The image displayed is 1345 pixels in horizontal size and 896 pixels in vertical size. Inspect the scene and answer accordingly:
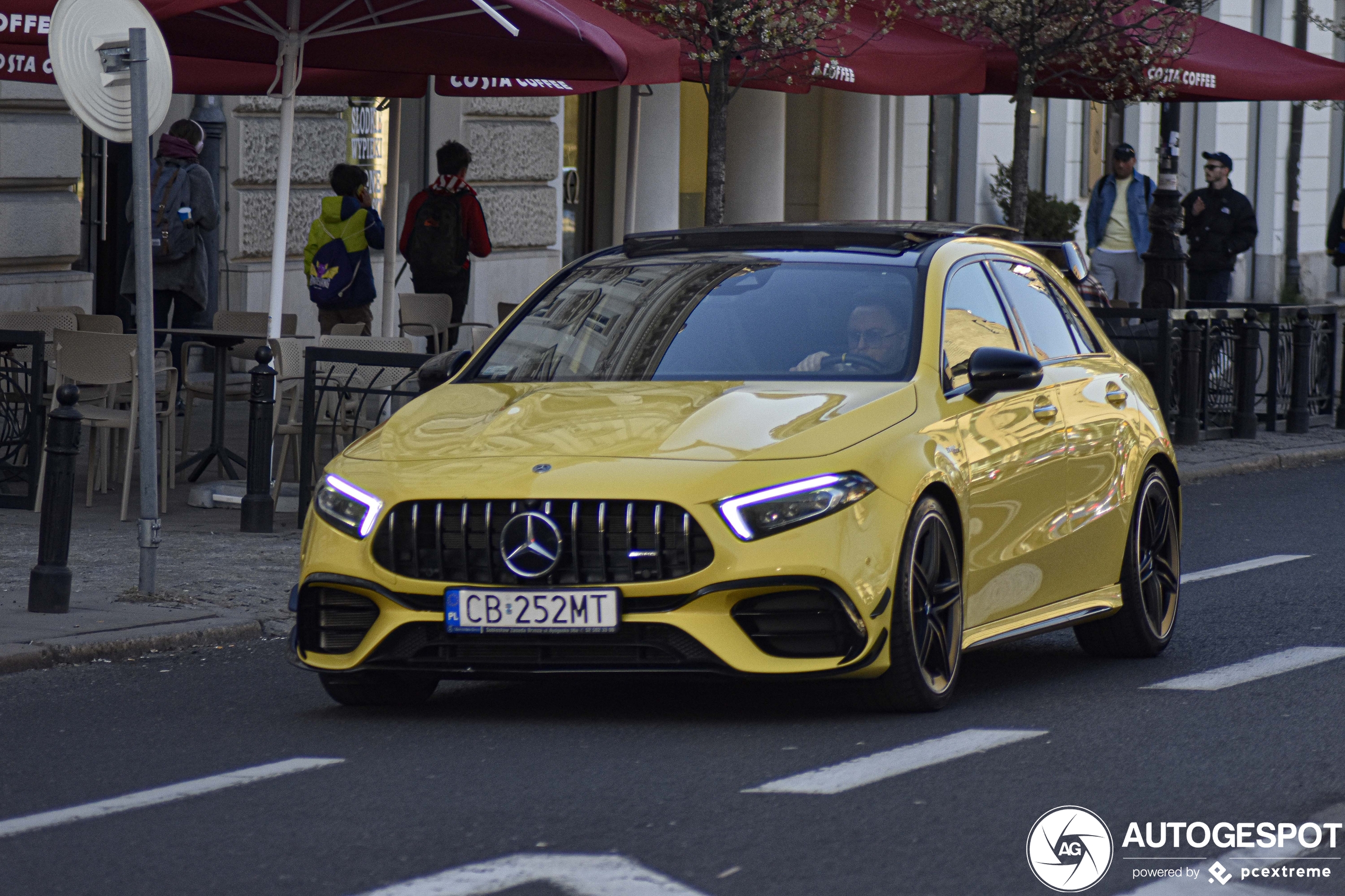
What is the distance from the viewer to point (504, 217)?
21797 millimetres

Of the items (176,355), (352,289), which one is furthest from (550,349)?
(176,355)

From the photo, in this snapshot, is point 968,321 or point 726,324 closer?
point 726,324

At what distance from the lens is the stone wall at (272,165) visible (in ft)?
61.4

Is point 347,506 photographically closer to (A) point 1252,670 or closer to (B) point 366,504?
(B) point 366,504

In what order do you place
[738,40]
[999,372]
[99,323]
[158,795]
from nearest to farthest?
[158,795], [999,372], [99,323], [738,40]

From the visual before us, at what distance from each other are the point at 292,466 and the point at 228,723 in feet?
22.5

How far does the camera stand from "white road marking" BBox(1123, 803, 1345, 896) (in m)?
4.75

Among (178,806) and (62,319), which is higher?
(62,319)

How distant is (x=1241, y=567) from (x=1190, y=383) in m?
6.34

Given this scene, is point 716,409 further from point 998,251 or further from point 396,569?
point 998,251

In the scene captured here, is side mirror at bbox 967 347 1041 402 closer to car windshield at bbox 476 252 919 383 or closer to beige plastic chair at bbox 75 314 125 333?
car windshield at bbox 476 252 919 383

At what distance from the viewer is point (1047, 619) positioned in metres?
7.54

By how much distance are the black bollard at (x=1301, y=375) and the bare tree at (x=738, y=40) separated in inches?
183

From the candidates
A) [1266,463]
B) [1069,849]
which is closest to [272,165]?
[1266,463]
